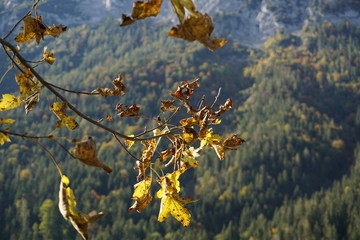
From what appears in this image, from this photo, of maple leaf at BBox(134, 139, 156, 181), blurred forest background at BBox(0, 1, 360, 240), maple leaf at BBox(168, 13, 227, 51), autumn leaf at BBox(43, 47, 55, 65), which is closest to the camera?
maple leaf at BBox(168, 13, 227, 51)

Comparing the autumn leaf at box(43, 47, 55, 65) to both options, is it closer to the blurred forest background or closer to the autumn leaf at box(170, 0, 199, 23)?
the autumn leaf at box(170, 0, 199, 23)

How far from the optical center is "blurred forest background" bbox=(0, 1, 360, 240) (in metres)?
37.5

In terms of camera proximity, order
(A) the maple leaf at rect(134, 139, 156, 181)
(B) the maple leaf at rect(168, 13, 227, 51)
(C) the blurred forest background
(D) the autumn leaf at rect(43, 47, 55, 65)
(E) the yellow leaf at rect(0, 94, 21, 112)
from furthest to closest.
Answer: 1. (C) the blurred forest background
2. (D) the autumn leaf at rect(43, 47, 55, 65)
3. (A) the maple leaf at rect(134, 139, 156, 181)
4. (E) the yellow leaf at rect(0, 94, 21, 112)
5. (B) the maple leaf at rect(168, 13, 227, 51)

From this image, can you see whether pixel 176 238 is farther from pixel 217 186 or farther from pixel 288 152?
pixel 288 152

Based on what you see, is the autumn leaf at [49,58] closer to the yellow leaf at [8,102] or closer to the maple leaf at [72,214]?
the yellow leaf at [8,102]

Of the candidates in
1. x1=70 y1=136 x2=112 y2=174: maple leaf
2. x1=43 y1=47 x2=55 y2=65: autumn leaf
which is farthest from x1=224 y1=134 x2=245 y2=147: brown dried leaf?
x1=43 y1=47 x2=55 y2=65: autumn leaf

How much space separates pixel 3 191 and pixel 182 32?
147 ft

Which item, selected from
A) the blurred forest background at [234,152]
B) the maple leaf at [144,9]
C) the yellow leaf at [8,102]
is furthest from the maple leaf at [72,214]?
the blurred forest background at [234,152]

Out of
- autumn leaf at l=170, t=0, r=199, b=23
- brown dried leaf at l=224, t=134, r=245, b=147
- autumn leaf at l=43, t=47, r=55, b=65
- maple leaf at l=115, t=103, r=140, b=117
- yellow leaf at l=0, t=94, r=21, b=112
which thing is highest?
autumn leaf at l=170, t=0, r=199, b=23

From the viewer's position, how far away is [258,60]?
253 ft

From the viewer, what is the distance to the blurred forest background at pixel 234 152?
37.5 m

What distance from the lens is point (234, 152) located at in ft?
173

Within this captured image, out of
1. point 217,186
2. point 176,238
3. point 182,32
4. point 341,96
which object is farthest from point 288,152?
point 182,32

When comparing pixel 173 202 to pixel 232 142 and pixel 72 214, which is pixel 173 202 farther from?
pixel 72 214
